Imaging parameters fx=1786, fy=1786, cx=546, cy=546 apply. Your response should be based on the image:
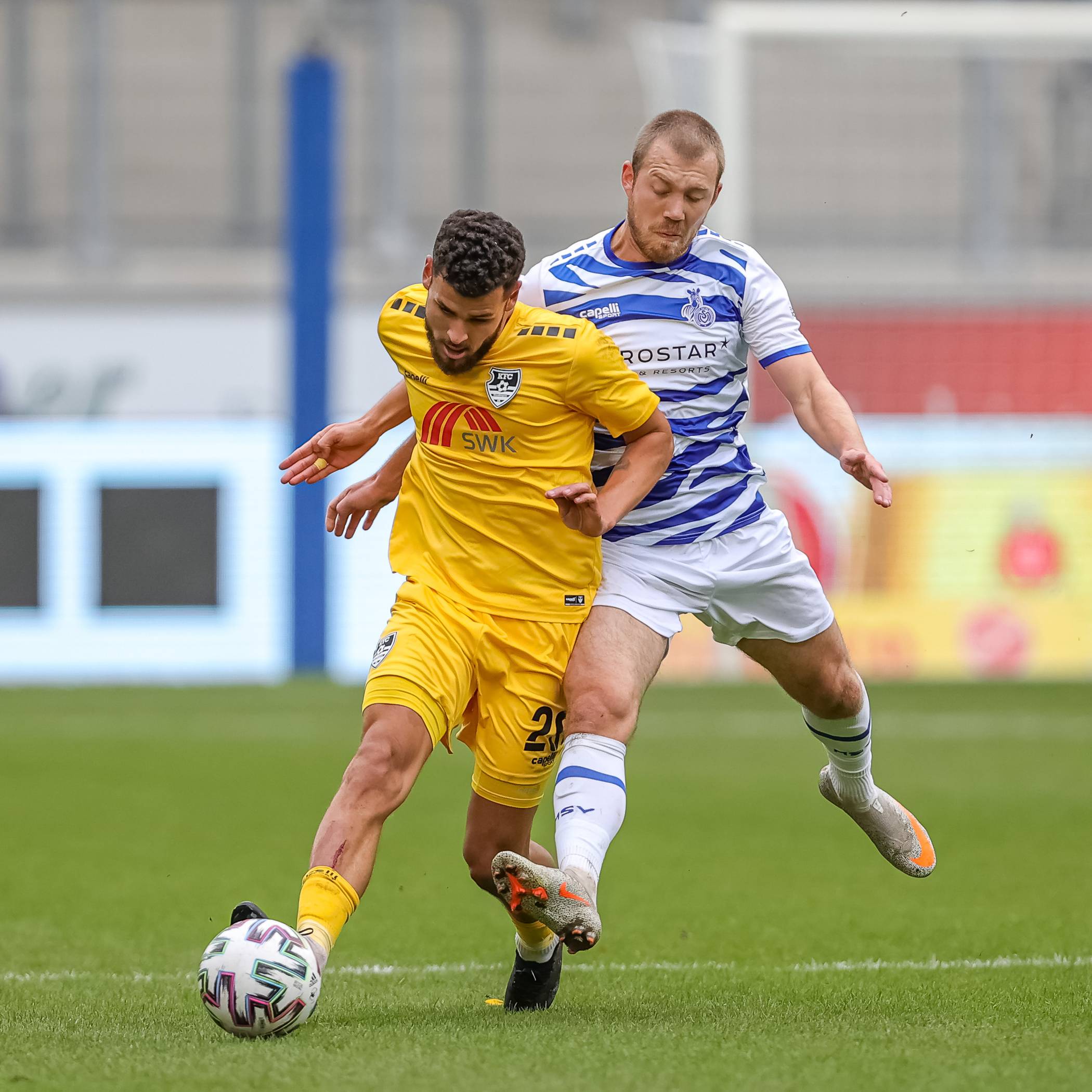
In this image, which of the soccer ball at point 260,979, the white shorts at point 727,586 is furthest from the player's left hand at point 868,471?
the soccer ball at point 260,979

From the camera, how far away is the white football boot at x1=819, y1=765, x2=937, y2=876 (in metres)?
5.04

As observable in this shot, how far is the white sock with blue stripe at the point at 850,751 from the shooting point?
4875 mm

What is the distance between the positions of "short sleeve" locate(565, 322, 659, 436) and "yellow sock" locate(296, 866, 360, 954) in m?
1.23

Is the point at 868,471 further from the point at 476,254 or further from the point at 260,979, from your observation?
the point at 260,979

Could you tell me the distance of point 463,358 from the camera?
4082mm

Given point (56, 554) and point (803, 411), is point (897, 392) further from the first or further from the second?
point (803, 411)

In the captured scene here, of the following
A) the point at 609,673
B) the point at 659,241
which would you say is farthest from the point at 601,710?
the point at 659,241

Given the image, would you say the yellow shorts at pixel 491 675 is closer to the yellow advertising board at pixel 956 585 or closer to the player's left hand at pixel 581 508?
the player's left hand at pixel 581 508

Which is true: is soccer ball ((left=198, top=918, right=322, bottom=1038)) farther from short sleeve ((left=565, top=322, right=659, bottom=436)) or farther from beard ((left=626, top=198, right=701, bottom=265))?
beard ((left=626, top=198, right=701, bottom=265))

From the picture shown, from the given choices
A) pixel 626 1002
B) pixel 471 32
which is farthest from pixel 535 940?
pixel 471 32

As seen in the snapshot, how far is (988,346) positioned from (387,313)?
11716mm

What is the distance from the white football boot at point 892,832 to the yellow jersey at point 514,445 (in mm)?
1228

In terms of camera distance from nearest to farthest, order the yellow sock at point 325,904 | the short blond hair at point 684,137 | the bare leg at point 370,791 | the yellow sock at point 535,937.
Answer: the yellow sock at point 325,904, the bare leg at point 370,791, the short blond hair at point 684,137, the yellow sock at point 535,937

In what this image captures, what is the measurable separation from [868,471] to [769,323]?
58 cm
